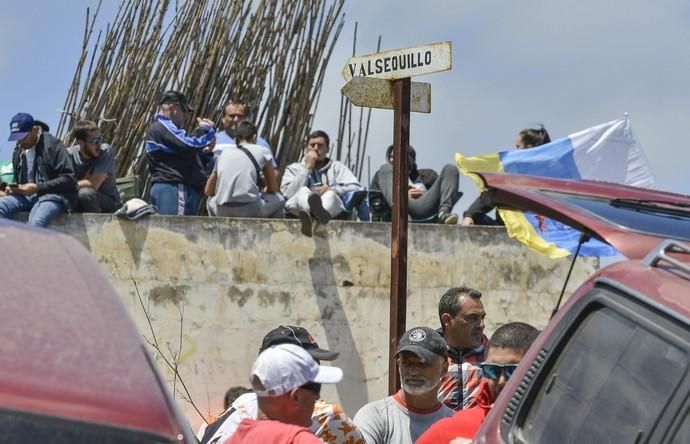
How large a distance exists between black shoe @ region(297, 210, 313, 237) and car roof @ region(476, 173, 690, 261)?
260 inches

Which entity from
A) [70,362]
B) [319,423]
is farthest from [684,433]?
[319,423]

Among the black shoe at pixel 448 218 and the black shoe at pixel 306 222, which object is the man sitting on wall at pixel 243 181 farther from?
the black shoe at pixel 448 218

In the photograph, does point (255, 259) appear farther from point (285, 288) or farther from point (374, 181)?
point (374, 181)

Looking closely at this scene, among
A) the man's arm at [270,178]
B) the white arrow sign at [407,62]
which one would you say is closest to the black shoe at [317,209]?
the man's arm at [270,178]

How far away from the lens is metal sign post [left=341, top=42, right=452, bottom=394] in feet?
23.9

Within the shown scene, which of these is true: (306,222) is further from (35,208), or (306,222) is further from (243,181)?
(35,208)

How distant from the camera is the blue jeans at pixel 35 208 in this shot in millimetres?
10570

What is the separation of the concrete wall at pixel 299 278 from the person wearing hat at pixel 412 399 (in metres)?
4.71

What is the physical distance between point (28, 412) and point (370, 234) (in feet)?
29.4

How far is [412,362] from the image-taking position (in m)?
6.04

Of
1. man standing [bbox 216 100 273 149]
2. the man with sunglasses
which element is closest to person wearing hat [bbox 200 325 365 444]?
the man with sunglasses

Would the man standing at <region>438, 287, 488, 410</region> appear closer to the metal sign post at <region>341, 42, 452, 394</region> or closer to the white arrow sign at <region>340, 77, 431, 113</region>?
the metal sign post at <region>341, 42, 452, 394</region>

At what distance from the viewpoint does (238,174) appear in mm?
10812

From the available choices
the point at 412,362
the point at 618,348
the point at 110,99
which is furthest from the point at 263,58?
the point at 618,348
